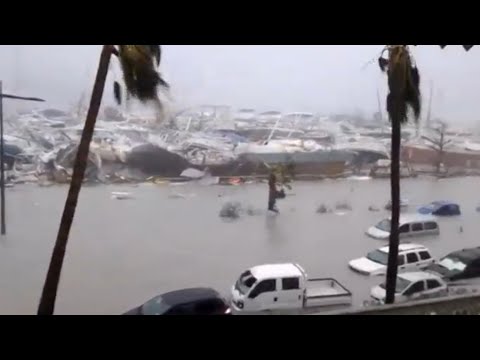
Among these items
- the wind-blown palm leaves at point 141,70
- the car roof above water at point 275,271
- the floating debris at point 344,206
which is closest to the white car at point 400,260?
the floating debris at point 344,206

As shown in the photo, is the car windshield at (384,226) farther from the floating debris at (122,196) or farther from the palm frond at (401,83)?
the floating debris at (122,196)

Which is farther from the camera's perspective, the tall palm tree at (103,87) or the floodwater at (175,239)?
the floodwater at (175,239)

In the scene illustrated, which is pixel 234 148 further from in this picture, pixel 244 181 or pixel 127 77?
pixel 127 77

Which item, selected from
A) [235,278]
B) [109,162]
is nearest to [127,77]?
[109,162]

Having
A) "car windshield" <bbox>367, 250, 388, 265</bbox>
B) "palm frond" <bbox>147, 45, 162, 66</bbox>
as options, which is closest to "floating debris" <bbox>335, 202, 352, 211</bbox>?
"car windshield" <bbox>367, 250, 388, 265</bbox>

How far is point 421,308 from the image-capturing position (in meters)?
3.40

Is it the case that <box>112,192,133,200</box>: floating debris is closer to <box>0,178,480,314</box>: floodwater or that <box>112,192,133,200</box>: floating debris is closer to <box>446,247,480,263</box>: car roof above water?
<box>0,178,480,314</box>: floodwater

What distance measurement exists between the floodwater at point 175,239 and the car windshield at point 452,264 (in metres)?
0.08

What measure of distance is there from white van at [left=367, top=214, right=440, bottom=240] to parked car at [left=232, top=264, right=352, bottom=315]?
2.35 feet

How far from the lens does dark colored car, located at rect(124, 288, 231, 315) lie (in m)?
3.87

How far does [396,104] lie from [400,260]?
1429 millimetres

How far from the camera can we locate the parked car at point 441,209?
15.5 ft
